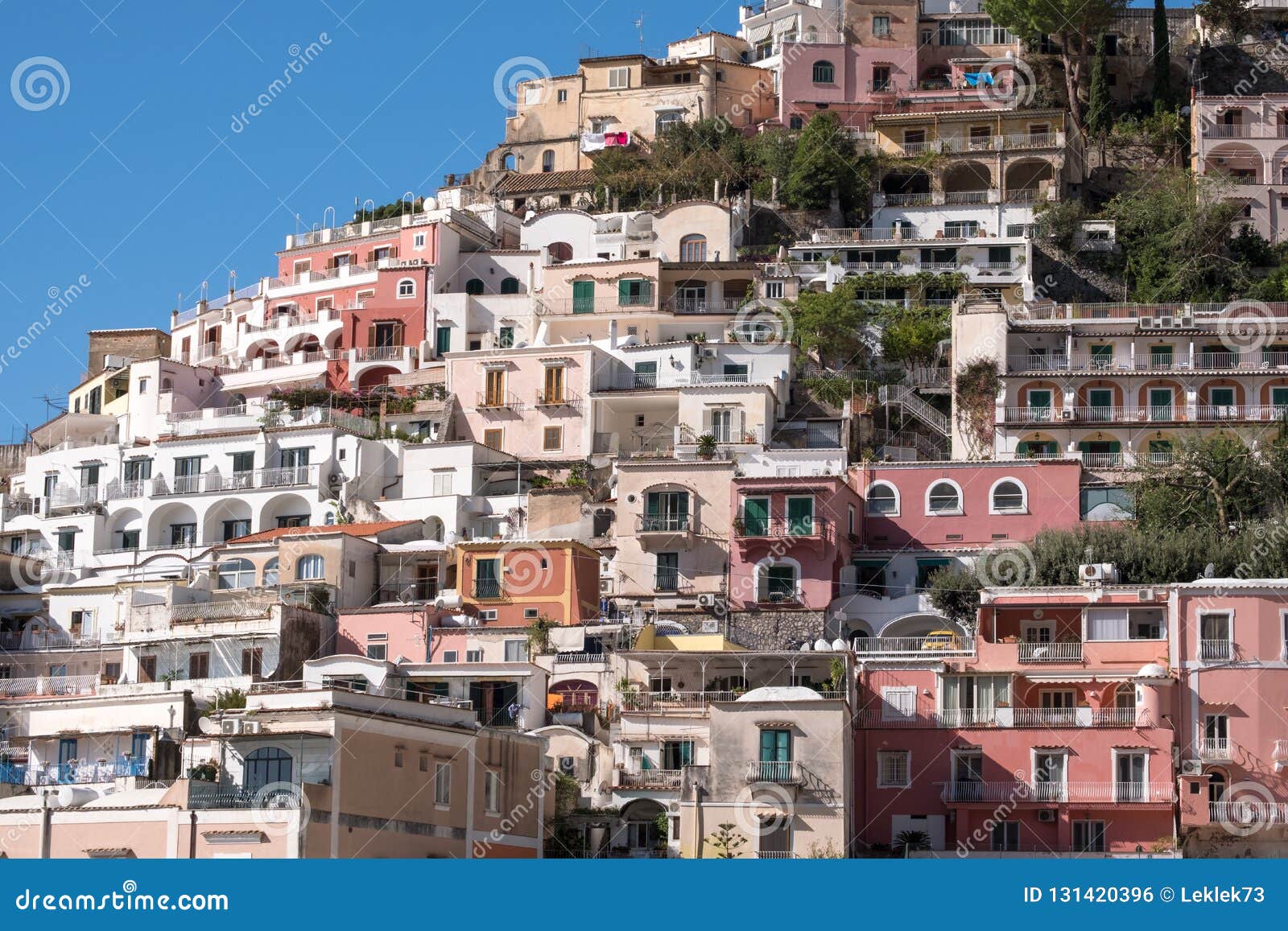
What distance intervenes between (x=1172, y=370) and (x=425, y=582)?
26.0 meters

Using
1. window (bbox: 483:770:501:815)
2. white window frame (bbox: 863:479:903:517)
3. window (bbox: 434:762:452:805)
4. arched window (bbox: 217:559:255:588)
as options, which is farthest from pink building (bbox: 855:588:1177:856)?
arched window (bbox: 217:559:255:588)

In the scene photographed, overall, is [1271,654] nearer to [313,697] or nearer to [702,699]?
[702,699]

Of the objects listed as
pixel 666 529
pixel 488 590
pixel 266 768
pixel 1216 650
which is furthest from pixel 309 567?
pixel 1216 650

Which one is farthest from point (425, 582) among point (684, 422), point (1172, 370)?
point (1172, 370)

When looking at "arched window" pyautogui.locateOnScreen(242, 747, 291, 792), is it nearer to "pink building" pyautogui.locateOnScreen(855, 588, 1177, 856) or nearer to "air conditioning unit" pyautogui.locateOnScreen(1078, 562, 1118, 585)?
"pink building" pyautogui.locateOnScreen(855, 588, 1177, 856)

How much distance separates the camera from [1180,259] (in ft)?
280

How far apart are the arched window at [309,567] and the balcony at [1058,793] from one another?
2216 cm

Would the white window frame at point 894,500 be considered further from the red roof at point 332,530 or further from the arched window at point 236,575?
the arched window at point 236,575

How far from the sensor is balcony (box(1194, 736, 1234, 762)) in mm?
53747

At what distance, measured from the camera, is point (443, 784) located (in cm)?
4994

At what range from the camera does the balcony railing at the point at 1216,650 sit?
54.6 m

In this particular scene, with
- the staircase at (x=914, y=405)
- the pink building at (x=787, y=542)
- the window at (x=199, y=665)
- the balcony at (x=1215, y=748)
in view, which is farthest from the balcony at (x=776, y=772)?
the staircase at (x=914, y=405)

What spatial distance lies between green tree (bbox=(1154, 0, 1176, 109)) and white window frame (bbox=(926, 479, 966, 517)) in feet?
127

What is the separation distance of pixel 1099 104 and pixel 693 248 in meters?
22.8
